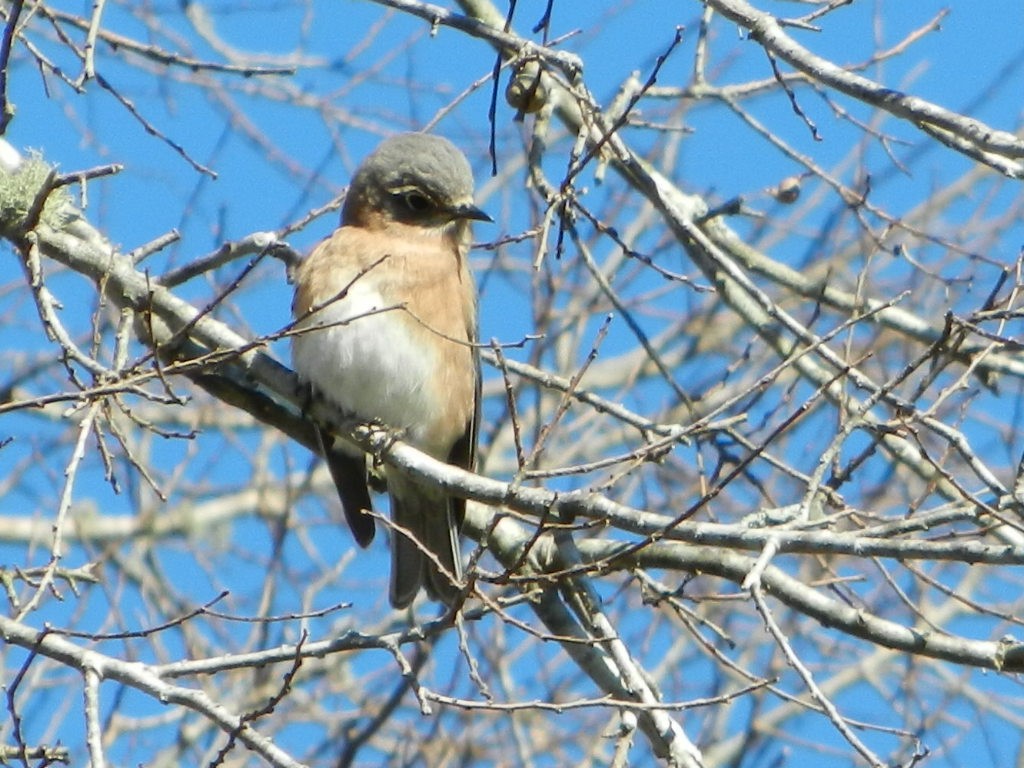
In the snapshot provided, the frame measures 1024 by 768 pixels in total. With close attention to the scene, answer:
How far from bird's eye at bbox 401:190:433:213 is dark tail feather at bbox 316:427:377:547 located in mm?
1026

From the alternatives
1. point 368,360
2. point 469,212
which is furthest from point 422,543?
point 469,212

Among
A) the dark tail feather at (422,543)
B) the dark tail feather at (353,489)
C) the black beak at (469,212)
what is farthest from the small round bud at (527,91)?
the dark tail feather at (422,543)

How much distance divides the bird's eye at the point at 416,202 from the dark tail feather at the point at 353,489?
3.37ft

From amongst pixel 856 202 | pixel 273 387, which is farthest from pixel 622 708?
pixel 856 202

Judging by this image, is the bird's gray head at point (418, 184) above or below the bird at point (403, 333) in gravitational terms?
above

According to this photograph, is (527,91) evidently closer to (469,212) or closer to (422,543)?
(469,212)

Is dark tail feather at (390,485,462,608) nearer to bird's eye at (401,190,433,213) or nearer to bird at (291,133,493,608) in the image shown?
bird at (291,133,493,608)

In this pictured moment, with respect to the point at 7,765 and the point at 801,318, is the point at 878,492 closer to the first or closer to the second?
the point at 801,318

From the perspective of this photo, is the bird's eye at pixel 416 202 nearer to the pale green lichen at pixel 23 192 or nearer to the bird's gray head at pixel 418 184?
the bird's gray head at pixel 418 184

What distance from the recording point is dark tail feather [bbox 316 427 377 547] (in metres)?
6.27

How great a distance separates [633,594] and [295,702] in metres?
2.17

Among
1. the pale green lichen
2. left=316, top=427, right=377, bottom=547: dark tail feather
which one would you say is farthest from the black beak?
the pale green lichen

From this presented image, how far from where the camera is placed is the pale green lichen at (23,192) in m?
5.11

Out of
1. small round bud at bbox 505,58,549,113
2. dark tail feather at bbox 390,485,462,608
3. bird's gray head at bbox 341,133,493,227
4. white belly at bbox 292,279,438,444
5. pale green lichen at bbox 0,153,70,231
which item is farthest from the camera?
bird's gray head at bbox 341,133,493,227
